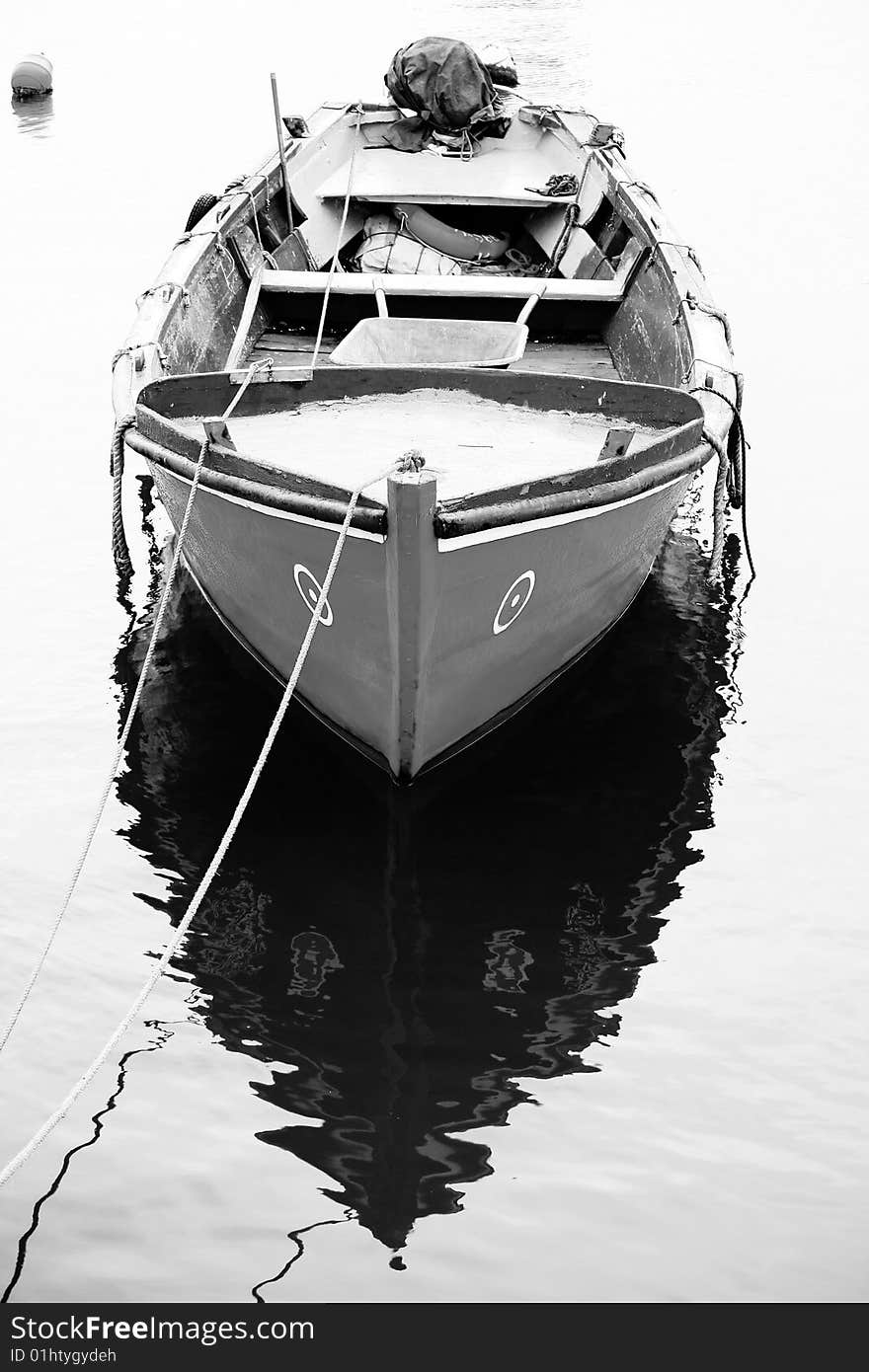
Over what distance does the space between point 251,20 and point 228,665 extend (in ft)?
87.6

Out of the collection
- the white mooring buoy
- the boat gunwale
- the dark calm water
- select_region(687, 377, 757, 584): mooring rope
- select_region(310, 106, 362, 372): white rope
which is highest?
the white mooring buoy

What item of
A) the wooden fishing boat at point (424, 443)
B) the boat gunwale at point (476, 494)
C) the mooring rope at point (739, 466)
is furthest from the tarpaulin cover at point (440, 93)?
the boat gunwale at point (476, 494)

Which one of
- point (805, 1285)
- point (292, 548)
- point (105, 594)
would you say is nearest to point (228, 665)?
point (105, 594)

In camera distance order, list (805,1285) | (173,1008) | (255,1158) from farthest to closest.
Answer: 1. (173,1008)
2. (255,1158)
3. (805,1285)

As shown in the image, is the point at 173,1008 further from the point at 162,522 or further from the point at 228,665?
the point at 162,522

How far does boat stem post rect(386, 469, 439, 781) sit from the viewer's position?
4574mm

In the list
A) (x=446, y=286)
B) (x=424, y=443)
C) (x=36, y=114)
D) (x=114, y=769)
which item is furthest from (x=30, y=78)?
(x=114, y=769)

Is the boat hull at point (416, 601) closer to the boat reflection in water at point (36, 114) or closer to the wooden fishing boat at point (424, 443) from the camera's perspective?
the wooden fishing boat at point (424, 443)

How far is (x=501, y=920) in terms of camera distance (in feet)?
16.2

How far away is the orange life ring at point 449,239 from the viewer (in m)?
10.2

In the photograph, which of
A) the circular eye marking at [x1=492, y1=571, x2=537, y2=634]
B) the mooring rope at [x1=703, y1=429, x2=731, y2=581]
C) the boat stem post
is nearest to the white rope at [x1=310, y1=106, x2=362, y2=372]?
the mooring rope at [x1=703, y1=429, x2=731, y2=581]

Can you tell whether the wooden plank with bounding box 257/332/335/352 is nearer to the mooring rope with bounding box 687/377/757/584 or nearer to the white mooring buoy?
the mooring rope with bounding box 687/377/757/584

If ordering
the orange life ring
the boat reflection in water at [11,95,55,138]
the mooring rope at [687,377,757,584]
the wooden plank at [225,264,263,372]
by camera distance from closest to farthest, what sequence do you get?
the mooring rope at [687,377,757,584] < the wooden plank at [225,264,263,372] < the orange life ring < the boat reflection in water at [11,95,55,138]

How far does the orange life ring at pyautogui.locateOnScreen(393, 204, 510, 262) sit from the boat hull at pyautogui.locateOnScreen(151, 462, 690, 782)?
466cm
